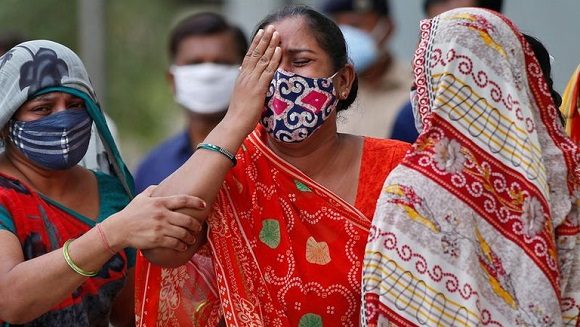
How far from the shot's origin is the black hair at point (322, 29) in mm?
3814

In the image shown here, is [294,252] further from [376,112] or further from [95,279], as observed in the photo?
[376,112]

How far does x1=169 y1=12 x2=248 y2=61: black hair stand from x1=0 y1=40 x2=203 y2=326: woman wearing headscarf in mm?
1940

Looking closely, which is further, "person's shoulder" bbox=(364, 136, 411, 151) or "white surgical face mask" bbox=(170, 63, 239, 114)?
"white surgical face mask" bbox=(170, 63, 239, 114)

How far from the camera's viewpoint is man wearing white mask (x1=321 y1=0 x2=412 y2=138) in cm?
646

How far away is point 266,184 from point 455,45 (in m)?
0.73

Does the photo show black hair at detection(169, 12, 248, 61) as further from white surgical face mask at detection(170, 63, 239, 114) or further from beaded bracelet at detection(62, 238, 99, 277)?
beaded bracelet at detection(62, 238, 99, 277)

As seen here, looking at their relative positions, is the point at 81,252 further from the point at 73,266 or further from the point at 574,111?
the point at 574,111

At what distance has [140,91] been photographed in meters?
13.8

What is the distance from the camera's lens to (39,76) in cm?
390

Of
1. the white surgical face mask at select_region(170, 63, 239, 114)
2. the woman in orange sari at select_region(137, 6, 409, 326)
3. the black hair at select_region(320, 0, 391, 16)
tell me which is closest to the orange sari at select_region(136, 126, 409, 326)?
the woman in orange sari at select_region(137, 6, 409, 326)

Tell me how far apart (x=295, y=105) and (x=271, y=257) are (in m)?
0.46

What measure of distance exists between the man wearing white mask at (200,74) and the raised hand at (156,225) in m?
2.49

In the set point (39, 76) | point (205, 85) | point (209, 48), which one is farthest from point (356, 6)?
point (39, 76)

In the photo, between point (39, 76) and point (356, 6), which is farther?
point (356, 6)
